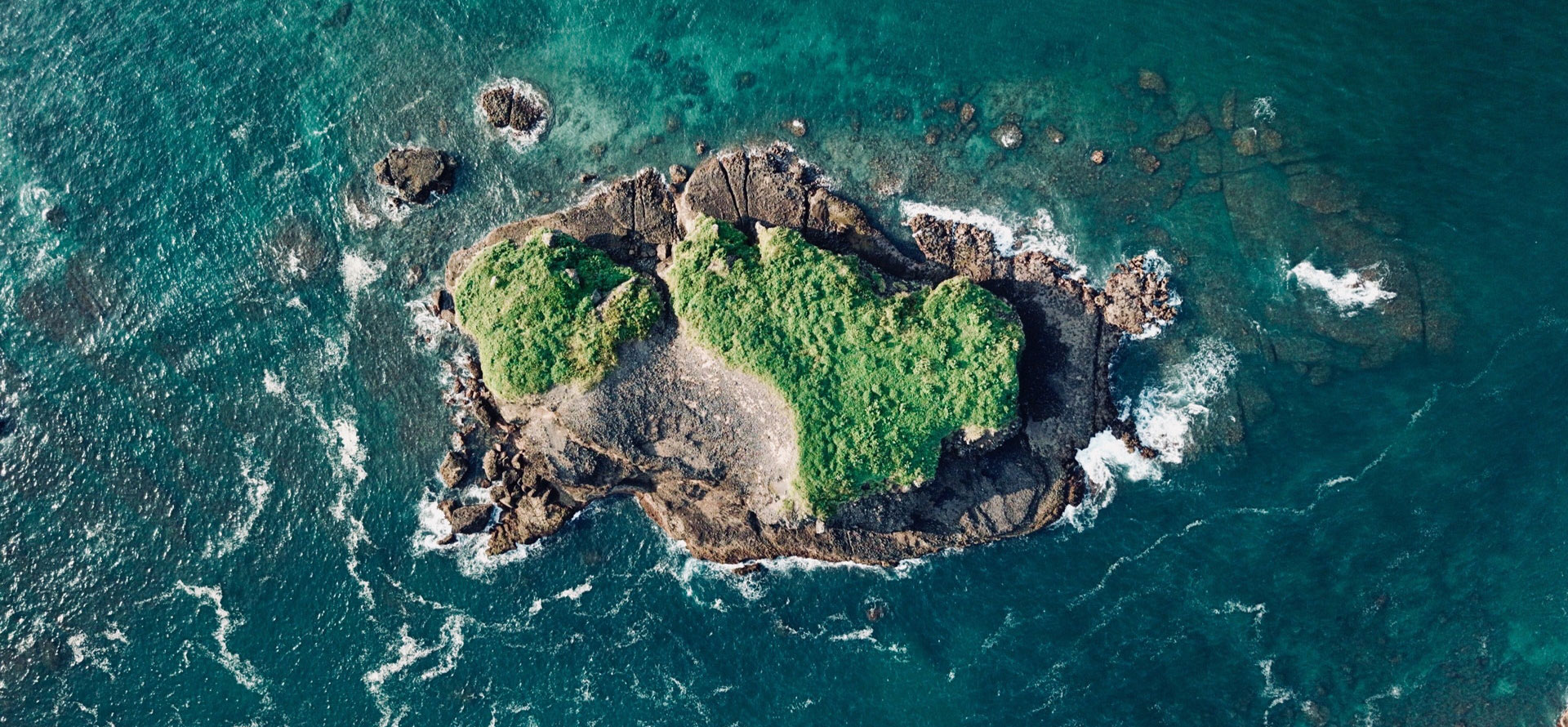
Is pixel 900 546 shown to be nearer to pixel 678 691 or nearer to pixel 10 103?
pixel 678 691

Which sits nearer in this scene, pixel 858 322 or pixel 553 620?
pixel 858 322

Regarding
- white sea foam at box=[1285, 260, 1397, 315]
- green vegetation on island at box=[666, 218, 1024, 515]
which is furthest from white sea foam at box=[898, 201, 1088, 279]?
white sea foam at box=[1285, 260, 1397, 315]

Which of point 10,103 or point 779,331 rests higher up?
point 10,103

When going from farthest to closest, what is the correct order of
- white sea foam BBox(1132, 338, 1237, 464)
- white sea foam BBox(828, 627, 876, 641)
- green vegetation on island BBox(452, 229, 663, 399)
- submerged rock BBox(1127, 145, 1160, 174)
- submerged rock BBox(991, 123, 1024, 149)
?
submerged rock BBox(991, 123, 1024, 149), submerged rock BBox(1127, 145, 1160, 174), white sea foam BBox(828, 627, 876, 641), white sea foam BBox(1132, 338, 1237, 464), green vegetation on island BBox(452, 229, 663, 399)

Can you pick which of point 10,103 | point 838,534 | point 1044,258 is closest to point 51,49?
point 10,103

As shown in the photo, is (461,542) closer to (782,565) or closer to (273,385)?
(273,385)

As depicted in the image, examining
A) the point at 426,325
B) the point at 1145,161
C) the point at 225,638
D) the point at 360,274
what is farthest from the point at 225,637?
the point at 1145,161

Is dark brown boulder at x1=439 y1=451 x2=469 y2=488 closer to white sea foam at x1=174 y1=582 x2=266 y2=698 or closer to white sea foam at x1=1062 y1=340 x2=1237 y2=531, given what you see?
white sea foam at x1=174 y1=582 x2=266 y2=698
